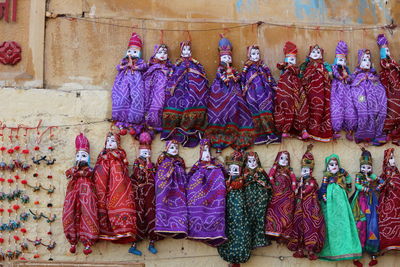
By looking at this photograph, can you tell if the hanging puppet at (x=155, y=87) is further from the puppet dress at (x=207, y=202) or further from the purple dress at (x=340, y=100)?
the purple dress at (x=340, y=100)

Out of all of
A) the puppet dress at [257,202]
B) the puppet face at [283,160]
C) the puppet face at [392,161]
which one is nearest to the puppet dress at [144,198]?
the puppet dress at [257,202]

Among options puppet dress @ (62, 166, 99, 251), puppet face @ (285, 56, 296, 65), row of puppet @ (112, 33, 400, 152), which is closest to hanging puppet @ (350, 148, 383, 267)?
row of puppet @ (112, 33, 400, 152)

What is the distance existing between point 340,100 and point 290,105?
0.48 meters

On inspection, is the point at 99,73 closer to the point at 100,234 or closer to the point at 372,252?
the point at 100,234

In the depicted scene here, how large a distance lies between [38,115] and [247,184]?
6.13 ft

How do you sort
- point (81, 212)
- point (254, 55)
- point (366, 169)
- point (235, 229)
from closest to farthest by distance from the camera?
point (81, 212) < point (235, 229) < point (366, 169) < point (254, 55)

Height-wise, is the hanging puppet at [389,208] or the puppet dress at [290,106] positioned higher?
the puppet dress at [290,106]

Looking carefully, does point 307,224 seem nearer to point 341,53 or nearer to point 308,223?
point 308,223

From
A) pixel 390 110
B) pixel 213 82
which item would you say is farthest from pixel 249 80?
pixel 390 110

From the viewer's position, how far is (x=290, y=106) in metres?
5.56

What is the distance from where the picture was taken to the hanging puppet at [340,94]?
5672 mm

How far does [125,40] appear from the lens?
5809mm

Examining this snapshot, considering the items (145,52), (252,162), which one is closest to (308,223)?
(252,162)

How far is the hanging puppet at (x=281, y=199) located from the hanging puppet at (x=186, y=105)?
722 millimetres
